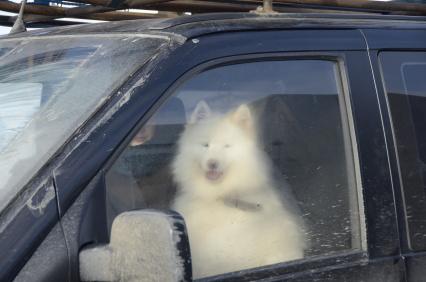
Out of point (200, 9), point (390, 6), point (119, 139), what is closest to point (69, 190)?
point (119, 139)

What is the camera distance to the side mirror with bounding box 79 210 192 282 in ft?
5.10

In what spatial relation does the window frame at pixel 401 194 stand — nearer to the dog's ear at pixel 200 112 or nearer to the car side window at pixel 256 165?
the car side window at pixel 256 165

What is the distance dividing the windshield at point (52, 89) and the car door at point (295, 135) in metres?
0.10

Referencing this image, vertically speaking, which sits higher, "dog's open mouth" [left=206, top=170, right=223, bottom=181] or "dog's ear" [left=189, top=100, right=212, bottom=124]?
"dog's ear" [left=189, top=100, right=212, bottom=124]

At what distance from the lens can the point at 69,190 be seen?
1736 mm

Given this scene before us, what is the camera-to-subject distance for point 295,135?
7.41ft

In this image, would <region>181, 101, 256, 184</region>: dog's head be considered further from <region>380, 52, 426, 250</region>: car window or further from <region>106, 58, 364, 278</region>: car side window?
<region>380, 52, 426, 250</region>: car window

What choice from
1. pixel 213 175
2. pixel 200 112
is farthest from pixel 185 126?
pixel 213 175

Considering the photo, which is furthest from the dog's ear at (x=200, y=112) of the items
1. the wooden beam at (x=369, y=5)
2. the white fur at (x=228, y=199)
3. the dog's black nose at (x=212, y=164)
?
the wooden beam at (x=369, y=5)

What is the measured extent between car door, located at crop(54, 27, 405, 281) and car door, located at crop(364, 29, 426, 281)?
5 centimetres

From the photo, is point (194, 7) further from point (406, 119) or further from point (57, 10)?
point (406, 119)

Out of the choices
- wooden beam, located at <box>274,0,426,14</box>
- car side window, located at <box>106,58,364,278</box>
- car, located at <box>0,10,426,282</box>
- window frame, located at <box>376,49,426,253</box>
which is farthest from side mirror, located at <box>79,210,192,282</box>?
wooden beam, located at <box>274,0,426,14</box>

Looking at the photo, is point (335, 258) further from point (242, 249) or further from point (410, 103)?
point (410, 103)

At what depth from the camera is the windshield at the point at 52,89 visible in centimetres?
183
